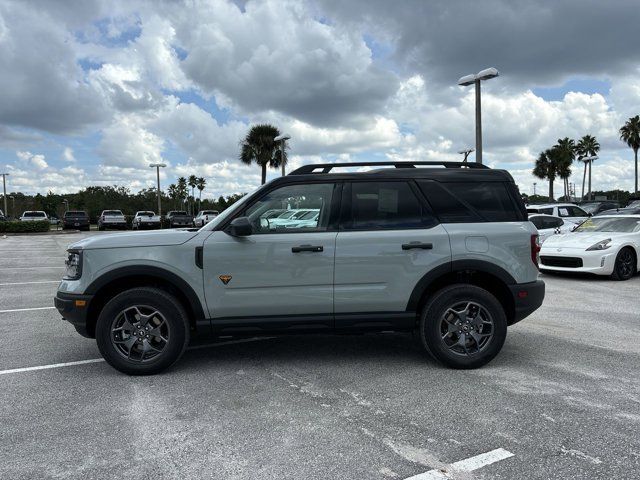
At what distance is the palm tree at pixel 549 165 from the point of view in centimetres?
6675

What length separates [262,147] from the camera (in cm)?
4125

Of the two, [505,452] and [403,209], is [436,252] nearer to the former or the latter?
[403,209]

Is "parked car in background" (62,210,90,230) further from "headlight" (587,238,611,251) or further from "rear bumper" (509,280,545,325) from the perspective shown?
"rear bumper" (509,280,545,325)

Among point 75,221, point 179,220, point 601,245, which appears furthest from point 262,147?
point 601,245

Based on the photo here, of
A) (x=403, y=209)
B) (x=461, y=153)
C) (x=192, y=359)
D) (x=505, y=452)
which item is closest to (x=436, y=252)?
(x=403, y=209)

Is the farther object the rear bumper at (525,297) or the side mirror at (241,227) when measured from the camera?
the rear bumper at (525,297)

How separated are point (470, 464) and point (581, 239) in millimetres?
8975

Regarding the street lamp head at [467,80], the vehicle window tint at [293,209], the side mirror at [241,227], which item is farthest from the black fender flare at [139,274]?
the street lamp head at [467,80]

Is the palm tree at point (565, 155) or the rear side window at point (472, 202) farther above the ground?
the palm tree at point (565, 155)

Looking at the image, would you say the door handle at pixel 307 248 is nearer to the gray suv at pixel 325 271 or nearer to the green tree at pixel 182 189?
the gray suv at pixel 325 271

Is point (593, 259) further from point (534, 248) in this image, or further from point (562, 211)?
point (562, 211)

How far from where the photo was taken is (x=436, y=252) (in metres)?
4.56

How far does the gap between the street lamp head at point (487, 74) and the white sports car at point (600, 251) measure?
583 cm

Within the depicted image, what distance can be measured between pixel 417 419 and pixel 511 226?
81.2 inches
